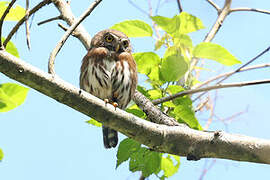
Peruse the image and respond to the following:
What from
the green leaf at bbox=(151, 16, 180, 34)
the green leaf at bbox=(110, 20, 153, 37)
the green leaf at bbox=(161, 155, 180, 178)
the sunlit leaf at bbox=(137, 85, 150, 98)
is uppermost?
the green leaf at bbox=(151, 16, 180, 34)

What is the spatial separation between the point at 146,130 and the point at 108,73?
1349mm

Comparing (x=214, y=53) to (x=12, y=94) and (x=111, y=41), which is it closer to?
(x=12, y=94)

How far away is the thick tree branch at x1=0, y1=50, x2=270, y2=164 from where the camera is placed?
2.17 meters

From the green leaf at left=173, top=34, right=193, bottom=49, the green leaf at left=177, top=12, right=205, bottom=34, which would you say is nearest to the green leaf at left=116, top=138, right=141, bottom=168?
the green leaf at left=173, top=34, right=193, bottom=49

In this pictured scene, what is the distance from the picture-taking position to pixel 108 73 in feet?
12.3

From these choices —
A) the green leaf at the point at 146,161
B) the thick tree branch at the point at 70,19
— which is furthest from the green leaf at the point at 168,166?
the thick tree branch at the point at 70,19

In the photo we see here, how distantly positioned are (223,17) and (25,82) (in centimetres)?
226

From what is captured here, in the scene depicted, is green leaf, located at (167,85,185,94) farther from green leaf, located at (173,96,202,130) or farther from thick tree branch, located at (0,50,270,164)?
thick tree branch, located at (0,50,270,164)

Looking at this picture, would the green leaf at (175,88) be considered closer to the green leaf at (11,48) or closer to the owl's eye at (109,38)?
the green leaf at (11,48)

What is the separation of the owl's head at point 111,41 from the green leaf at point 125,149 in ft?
4.82

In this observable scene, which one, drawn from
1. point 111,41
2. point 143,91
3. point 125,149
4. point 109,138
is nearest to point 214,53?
point 143,91

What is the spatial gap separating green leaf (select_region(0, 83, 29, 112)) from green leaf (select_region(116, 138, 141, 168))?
0.79 m

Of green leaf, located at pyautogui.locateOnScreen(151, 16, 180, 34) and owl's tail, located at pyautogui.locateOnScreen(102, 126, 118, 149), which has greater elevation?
green leaf, located at pyautogui.locateOnScreen(151, 16, 180, 34)

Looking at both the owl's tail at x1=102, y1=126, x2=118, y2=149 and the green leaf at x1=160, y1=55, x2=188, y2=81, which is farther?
the owl's tail at x1=102, y1=126, x2=118, y2=149
